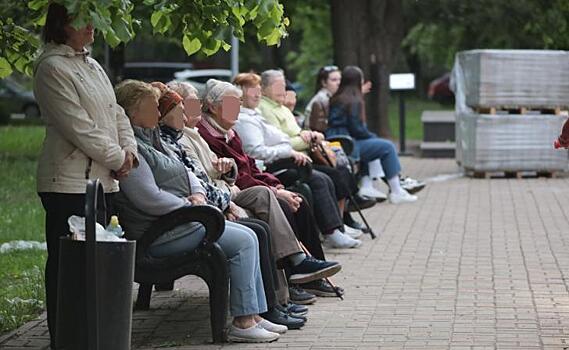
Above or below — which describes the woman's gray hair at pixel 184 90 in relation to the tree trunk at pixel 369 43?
above

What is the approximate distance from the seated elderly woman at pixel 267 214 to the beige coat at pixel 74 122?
870mm

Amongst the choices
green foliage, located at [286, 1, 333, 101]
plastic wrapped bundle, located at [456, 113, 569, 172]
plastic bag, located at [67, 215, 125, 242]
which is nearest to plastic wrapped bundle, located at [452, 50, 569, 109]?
plastic wrapped bundle, located at [456, 113, 569, 172]

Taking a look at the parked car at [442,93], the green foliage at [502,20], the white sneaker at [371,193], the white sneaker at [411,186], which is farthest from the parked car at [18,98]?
the white sneaker at [371,193]

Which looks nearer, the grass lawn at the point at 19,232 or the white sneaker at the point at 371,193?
the grass lawn at the point at 19,232

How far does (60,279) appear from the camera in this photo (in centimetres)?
631

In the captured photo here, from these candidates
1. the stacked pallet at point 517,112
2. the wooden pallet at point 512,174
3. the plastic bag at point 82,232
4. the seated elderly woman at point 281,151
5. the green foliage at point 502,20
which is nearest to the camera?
the plastic bag at point 82,232

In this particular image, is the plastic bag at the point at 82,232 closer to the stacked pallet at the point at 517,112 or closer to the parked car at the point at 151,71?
the stacked pallet at the point at 517,112

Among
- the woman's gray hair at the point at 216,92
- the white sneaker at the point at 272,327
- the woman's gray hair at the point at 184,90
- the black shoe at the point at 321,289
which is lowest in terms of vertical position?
the black shoe at the point at 321,289

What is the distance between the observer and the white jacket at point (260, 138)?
10617 millimetres

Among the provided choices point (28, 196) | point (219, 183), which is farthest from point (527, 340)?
point (28, 196)

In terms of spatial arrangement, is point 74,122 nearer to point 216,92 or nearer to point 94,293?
point 94,293

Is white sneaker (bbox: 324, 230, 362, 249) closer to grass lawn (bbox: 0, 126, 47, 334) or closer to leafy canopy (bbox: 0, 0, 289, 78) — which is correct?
grass lawn (bbox: 0, 126, 47, 334)

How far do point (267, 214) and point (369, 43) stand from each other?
1834 centimetres

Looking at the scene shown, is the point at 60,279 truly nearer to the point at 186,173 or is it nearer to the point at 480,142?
the point at 186,173
